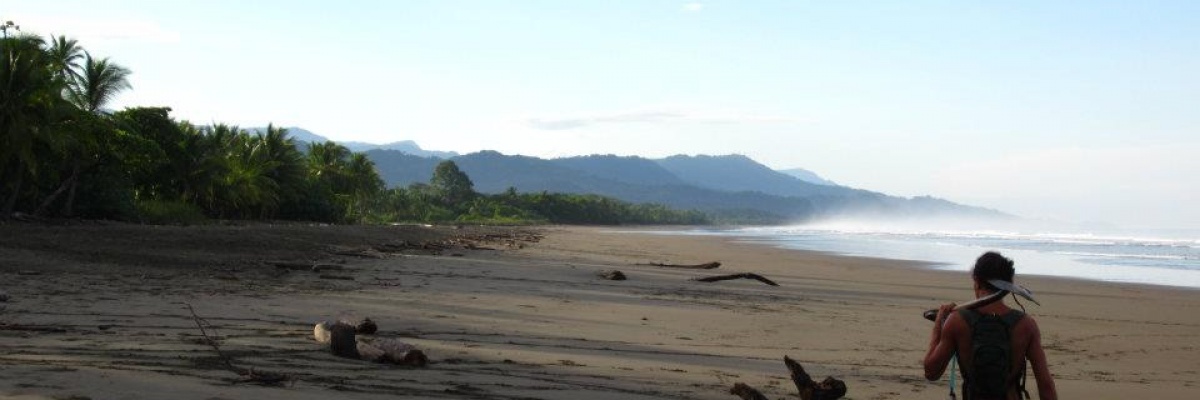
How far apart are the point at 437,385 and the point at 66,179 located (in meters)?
30.5

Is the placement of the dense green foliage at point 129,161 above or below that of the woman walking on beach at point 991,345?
above

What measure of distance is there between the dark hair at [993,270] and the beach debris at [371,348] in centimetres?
401

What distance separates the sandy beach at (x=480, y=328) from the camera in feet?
19.6

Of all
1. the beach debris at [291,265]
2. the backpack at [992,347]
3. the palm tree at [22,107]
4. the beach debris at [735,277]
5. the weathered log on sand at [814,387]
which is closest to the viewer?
the backpack at [992,347]

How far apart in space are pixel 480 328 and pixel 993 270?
20.7 ft

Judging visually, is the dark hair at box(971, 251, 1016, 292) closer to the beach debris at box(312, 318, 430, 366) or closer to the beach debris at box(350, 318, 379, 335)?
the beach debris at box(312, 318, 430, 366)

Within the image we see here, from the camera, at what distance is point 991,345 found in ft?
12.7

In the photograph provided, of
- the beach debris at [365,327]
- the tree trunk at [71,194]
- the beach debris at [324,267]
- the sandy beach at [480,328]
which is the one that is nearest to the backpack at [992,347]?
the sandy beach at [480,328]

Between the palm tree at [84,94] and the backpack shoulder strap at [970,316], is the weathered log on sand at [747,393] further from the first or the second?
the palm tree at [84,94]

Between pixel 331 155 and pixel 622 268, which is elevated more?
pixel 331 155

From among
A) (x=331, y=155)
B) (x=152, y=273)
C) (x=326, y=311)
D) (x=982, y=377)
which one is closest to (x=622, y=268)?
(x=152, y=273)

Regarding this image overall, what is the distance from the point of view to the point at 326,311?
10.1 meters

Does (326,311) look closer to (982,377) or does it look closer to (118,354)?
(118,354)

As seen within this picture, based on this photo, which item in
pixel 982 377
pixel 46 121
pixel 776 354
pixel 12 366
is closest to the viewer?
pixel 982 377
